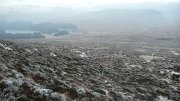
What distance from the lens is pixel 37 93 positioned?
21438 millimetres

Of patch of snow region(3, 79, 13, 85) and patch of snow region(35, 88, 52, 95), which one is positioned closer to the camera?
patch of snow region(3, 79, 13, 85)

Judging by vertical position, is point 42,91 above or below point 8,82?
below

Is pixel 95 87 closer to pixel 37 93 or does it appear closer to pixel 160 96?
pixel 160 96

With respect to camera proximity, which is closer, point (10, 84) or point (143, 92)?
point (10, 84)

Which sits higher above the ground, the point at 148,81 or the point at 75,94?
the point at 75,94

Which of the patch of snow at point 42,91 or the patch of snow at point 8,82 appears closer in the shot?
the patch of snow at point 8,82

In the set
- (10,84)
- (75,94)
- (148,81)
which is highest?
(10,84)

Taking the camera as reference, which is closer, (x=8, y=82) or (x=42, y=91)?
(x=8, y=82)

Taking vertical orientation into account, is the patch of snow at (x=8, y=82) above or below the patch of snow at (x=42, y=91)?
above

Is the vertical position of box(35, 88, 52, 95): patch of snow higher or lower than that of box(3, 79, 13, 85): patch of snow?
lower

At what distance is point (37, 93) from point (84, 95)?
4.65 metres

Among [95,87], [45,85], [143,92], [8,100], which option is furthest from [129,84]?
[8,100]

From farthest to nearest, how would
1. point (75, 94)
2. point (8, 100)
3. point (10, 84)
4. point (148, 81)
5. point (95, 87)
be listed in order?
point (148, 81), point (95, 87), point (75, 94), point (10, 84), point (8, 100)

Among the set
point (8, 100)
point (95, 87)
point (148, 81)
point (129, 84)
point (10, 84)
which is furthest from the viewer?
point (148, 81)
